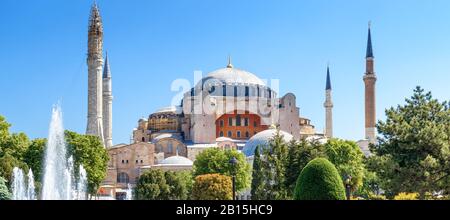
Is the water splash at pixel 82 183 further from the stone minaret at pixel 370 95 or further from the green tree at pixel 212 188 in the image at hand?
the stone minaret at pixel 370 95

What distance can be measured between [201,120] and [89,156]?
1953cm

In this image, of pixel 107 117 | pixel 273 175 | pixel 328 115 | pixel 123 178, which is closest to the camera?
pixel 273 175

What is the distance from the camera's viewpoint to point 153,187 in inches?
1346

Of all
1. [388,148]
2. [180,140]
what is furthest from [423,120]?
[180,140]

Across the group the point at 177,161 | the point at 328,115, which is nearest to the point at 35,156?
the point at 177,161

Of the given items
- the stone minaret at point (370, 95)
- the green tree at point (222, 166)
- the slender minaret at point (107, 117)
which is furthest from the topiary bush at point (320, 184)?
the slender minaret at point (107, 117)

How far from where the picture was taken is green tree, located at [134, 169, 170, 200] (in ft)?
112

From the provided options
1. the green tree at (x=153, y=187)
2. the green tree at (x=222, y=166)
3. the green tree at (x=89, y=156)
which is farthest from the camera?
the green tree at (x=222, y=166)

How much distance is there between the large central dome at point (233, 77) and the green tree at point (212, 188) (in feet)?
84.9

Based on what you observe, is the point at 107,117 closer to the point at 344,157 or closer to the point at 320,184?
the point at 344,157

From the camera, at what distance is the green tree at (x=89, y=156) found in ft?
114
